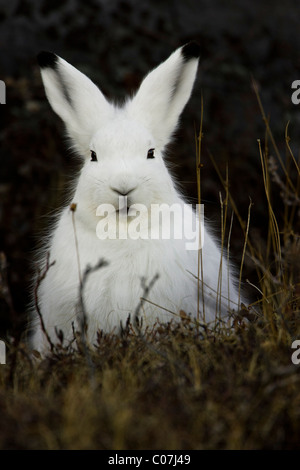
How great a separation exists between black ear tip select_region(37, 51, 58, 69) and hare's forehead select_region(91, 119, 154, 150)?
0.57 meters

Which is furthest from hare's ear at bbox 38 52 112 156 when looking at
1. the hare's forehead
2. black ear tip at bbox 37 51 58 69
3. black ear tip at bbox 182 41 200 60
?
black ear tip at bbox 182 41 200 60

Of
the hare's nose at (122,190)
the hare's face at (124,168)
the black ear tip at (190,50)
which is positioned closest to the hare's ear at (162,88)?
the black ear tip at (190,50)

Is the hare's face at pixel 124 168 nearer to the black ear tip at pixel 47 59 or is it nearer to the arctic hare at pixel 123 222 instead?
the arctic hare at pixel 123 222

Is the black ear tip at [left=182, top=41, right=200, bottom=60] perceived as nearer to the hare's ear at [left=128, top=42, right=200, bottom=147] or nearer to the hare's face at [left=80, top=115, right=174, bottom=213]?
the hare's ear at [left=128, top=42, right=200, bottom=147]

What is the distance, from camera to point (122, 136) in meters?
4.12

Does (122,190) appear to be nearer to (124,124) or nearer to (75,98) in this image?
(124,124)

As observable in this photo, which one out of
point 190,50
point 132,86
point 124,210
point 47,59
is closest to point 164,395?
point 124,210

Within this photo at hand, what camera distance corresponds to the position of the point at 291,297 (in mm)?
3910

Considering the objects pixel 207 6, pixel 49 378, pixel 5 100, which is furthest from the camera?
pixel 207 6

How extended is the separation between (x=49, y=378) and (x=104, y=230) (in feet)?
4.00

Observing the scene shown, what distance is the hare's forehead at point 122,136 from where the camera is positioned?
4.11 meters

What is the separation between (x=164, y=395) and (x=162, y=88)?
2.36 m
